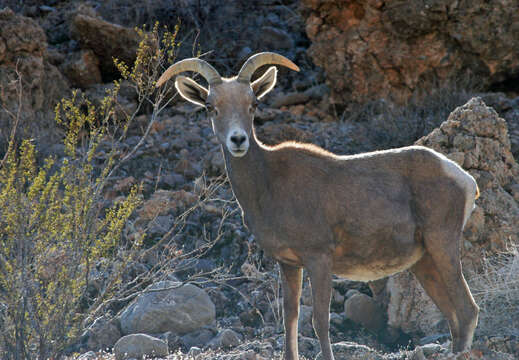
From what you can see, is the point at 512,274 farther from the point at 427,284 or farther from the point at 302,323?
the point at 302,323

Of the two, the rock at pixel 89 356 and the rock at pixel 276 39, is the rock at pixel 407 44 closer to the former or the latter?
the rock at pixel 276 39

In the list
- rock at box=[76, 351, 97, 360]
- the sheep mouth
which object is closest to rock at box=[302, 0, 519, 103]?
rock at box=[76, 351, 97, 360]

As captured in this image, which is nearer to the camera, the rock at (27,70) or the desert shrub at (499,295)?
the desert shrub at (499,295)

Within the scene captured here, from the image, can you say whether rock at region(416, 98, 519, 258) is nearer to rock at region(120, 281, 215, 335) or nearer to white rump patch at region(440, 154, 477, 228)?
white rump patch at region(440, 154, 477, 228)

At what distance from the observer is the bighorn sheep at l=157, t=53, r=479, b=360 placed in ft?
17.8

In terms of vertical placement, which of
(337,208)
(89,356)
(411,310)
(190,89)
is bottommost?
(411,310)

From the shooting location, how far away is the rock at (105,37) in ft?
41.2

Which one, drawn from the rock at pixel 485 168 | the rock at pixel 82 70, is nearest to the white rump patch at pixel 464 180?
the rock at pixel 485 168

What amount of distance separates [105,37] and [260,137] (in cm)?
359

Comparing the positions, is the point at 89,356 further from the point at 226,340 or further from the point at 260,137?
the point at 260,137

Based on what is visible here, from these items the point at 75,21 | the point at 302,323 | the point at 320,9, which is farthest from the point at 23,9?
the point at 302,323

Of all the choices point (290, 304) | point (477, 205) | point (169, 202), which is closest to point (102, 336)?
point (169, 202)

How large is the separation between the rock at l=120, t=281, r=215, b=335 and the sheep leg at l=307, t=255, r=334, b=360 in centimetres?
249

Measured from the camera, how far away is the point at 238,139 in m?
5.21
